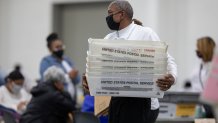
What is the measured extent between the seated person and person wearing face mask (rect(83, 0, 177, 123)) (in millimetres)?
2138

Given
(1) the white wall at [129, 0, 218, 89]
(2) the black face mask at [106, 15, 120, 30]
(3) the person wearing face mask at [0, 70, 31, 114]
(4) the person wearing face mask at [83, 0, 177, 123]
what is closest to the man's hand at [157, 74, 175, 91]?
(4) the person wearing face mask at [83, 0, 177, 123]

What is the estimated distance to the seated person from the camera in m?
7.35

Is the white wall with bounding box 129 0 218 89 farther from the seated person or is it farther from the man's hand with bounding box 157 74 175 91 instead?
the man's hand with bounding box 157 74 175 91

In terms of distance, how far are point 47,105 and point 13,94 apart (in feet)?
3.75

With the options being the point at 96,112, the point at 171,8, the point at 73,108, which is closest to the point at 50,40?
the point at 73,108

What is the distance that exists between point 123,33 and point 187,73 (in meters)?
7.27

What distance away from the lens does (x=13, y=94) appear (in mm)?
8359

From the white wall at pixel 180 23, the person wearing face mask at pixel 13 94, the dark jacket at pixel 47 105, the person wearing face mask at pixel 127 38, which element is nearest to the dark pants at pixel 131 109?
the person wearing face mask at pixel 127 38

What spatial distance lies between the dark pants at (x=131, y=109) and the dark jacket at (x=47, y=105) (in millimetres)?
2214

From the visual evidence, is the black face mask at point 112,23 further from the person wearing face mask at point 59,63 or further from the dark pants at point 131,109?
the person wearing face mask at point 59,63

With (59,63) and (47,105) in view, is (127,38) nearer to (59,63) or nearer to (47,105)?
(47,105)

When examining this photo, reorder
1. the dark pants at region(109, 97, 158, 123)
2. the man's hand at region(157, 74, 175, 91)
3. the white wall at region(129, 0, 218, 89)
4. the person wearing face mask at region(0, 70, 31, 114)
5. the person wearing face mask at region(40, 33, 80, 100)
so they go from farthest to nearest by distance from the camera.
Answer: the white wall at region(129, 0, 218, 89) < the person wearing face mask at region(40, 33, 80, 100) < the person wearing face mask at region(0, 70, 31, 114) < the dark pants at region(109, 97, 158, 123) < the man's hand at region(157, 74, 175, 91)

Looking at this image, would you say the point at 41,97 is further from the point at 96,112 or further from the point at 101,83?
the point at 101,83

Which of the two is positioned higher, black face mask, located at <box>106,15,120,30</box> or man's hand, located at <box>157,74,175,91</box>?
black face mask, located at <box>106,15,120,30</box>
